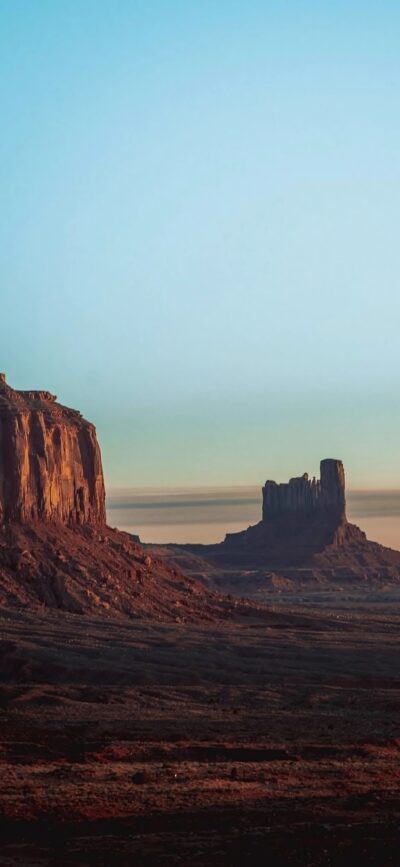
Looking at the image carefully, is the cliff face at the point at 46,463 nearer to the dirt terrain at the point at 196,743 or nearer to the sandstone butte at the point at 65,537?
the sandstone butte at the point at 65,537

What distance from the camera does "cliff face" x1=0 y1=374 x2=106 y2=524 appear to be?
4119 inches

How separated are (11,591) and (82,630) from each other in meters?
10.3

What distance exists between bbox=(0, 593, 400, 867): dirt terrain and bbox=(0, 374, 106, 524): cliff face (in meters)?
14.4

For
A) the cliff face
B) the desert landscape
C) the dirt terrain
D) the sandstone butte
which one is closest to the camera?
the dirt terrain

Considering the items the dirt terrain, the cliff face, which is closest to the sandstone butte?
the cliff face

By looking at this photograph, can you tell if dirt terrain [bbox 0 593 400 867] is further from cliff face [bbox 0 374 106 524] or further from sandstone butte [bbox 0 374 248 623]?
cliff face [bbox 0 374 106 524]

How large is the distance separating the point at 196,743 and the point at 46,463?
197 ft

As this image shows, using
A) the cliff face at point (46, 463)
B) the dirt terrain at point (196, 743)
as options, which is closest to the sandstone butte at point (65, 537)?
the cliff face at point (46, 463)

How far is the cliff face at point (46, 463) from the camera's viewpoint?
105m

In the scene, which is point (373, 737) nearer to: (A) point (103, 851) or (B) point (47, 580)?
(A) point (103, 851)

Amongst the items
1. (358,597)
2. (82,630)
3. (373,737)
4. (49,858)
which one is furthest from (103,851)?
(358,597)

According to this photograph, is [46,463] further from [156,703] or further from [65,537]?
[156,703]

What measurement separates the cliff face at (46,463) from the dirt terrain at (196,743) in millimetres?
14392

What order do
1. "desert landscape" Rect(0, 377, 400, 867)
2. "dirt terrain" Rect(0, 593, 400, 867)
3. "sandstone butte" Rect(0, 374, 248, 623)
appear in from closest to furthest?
"dirt terrain" Rect(0, 593, 400, 867) → "desert landscape" Rect(0, 377, 400, 867) → "sandstone butte" Rect(0, 374, 248, 623)
